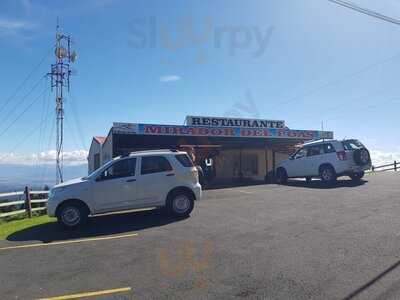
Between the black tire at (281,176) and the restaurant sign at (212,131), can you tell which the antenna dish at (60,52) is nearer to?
the restaurant sign at (212,131)

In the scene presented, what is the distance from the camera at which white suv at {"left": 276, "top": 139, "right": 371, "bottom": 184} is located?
1709 centimetres

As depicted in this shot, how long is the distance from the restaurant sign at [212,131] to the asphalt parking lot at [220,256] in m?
11.6

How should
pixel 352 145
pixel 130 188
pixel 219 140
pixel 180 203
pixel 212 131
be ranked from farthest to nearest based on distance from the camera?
1. pixel 219 140
2. pixel 212 131
3. pixel 352 145
4. pixel 180 203
5. pixel 130 188

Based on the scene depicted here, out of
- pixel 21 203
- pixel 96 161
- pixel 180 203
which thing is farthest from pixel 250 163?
pixel 180 203

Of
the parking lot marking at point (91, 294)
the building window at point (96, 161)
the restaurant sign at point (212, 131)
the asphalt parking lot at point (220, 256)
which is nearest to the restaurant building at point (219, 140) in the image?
the restaurant sign at point (212, 131)

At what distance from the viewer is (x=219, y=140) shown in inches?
998

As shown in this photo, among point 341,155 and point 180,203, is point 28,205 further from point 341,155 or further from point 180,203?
point 341,155

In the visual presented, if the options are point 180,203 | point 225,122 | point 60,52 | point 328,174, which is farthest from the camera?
point 60,52

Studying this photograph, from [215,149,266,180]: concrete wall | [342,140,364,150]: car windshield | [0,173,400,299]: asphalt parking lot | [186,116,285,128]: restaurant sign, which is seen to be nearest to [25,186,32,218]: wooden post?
[0,173,400,299]: asphalt parking lot

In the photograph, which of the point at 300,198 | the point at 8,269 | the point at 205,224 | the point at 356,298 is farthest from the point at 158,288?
the point at 300,198

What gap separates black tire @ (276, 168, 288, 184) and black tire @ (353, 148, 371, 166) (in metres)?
4.01

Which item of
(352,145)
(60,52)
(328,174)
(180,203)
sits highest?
(60,52)

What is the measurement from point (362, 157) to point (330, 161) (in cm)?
145

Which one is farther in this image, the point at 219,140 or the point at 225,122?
the point at 225,122
